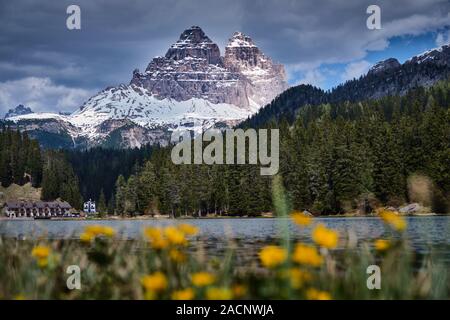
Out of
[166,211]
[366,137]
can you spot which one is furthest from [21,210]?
[366,137]

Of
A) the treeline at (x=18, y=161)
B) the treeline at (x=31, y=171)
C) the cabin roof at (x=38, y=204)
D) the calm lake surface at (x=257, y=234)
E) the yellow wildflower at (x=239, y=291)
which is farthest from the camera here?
the treeline at (x=31, y=171)

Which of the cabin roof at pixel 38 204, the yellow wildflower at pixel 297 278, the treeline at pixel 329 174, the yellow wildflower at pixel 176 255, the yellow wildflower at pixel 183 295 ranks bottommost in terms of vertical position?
the cabin roof at pixel 38 204

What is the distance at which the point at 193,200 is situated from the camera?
13012cm

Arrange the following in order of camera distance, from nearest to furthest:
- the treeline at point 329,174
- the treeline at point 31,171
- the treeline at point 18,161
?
the treeline at point 329,174 < the treeline at point 18,161 < the treeline at point 31,171

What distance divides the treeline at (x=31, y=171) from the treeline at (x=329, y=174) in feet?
152

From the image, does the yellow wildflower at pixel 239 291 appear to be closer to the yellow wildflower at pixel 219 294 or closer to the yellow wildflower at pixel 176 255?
the yellow wildflower at pixel 219 294

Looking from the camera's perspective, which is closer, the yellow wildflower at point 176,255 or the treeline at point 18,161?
the yellow wildflower at point 176,255

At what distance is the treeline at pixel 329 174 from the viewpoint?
330 ft

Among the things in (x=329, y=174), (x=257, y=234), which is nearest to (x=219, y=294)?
(x=257, y=234)

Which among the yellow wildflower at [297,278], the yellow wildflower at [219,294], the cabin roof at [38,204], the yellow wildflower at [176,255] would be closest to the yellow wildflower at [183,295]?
the yellow wildflower at [219,294]

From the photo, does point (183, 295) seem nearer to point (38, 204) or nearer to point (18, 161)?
point (38, 204)

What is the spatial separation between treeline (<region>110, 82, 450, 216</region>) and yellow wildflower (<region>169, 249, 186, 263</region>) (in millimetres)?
82259
